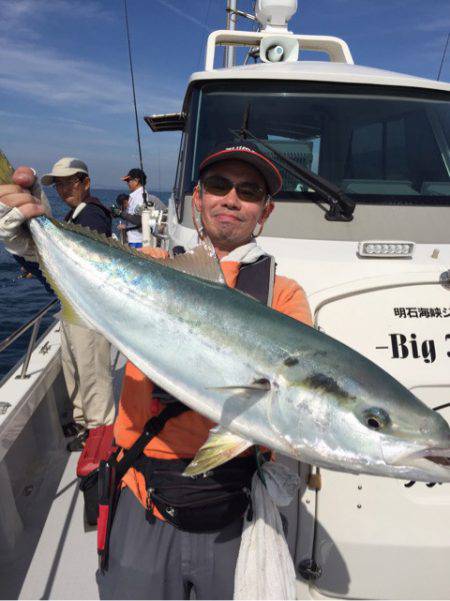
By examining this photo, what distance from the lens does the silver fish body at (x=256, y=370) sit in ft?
4.58

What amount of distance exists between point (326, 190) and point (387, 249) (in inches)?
25.5

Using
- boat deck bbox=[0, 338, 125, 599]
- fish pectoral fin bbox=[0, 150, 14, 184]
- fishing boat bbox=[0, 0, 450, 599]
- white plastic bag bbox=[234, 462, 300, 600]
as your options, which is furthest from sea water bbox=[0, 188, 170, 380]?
white plastic bag bbox=[234, 462, 300, 600]

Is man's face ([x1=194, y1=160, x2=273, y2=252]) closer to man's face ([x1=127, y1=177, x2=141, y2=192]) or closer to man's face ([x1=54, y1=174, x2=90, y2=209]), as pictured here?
man's face ([x1=54, y1=174, x2=90, y2=209])

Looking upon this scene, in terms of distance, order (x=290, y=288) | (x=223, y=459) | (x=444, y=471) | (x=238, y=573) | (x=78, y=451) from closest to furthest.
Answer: (x=444, y=471), (x=223, y=459), (x=238, y=573), (x=290, y=288), (x=78, y=451)

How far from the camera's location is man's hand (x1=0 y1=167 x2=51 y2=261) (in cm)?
203

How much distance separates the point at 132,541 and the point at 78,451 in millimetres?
2733

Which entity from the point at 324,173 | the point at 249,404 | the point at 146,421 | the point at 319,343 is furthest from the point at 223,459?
the point at 324,173

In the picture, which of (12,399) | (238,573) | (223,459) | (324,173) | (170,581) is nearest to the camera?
(223,459)

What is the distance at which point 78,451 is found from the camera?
452 centimetres

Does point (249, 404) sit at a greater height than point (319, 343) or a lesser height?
lesser

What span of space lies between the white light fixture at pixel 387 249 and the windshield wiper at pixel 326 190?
1.45ft

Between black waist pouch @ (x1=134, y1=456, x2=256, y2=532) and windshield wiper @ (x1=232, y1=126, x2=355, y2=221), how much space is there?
1836mm

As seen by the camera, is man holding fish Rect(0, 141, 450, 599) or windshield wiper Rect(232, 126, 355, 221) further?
windshield wiper Rect(232, 126, 355, 221)

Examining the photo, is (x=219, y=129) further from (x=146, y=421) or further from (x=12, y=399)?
(x=12, y=399)
